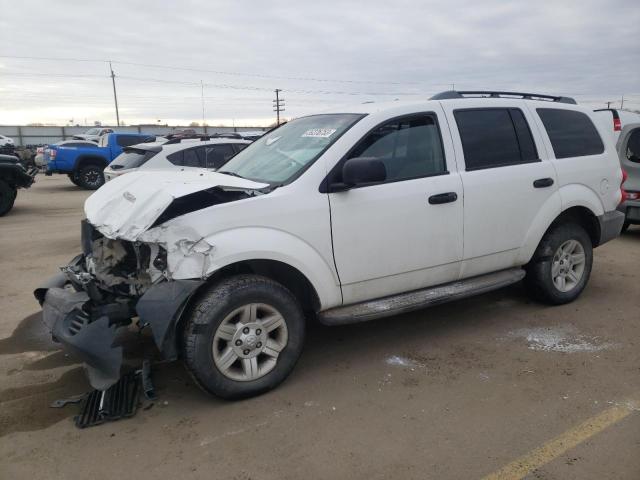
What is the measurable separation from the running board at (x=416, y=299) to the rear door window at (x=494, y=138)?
37.6 inches

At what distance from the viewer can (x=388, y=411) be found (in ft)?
10.5

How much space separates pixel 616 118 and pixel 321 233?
19.8ft

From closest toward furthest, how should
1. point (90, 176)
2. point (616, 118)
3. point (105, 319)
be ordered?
point (105, 319)
point (616, 118)
point (90, 176)

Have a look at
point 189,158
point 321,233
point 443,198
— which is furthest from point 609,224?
point 189,158

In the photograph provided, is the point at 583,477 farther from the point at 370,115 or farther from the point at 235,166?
the point at 235,166

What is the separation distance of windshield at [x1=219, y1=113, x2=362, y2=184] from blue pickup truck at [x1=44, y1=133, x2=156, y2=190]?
13.4 m

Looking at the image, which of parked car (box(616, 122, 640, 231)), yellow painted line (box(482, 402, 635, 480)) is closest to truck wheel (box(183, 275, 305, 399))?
yellow painted line (box(482, 402, 635, 480))

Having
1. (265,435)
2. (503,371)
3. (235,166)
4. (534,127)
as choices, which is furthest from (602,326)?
(235,166)

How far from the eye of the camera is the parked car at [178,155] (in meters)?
9.84

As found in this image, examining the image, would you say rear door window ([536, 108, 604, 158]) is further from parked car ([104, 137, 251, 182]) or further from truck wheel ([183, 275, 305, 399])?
parked car ([104, 137, 251, 182])

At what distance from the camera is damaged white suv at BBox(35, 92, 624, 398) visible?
3131mm

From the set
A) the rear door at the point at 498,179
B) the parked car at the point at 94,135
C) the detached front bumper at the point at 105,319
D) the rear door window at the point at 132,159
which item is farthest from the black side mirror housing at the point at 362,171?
the parked car at the point at 94,135

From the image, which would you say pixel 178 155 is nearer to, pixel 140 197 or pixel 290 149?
pixel 290 149

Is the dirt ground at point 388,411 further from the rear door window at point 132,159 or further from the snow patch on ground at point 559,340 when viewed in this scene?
the rear door window at point 132,159
